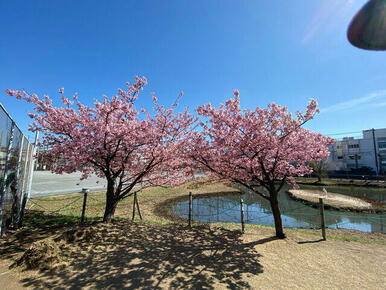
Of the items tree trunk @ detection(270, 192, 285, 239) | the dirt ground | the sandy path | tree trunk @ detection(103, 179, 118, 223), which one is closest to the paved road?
tree trunk @ detection(103, 179, 118, 223)

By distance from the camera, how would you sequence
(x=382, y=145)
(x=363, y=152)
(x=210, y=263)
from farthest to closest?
(x=363, y=152)
(x=382, y=145)
(x=210, y=263)

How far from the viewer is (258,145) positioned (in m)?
5.52

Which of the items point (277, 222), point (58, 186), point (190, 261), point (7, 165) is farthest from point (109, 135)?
point (58, 186)

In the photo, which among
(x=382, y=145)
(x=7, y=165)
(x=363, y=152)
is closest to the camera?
(x=7, y=165)

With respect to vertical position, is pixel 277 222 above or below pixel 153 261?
above

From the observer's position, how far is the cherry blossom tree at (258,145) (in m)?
5.53

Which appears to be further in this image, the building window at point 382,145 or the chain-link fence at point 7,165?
the building window at point 382,145

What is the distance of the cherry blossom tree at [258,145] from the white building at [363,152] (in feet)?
133

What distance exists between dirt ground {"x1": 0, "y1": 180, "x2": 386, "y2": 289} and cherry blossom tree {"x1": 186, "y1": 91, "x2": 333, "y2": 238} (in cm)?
149

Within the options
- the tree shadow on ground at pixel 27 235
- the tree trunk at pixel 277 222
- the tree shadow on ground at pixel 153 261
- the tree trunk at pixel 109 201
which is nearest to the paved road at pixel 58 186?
the tree shadow on ground at pixel 27 235

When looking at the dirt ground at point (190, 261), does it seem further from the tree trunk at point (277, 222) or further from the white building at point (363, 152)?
the white building at point (363, 152)

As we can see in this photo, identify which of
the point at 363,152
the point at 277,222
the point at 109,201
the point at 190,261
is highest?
the point at 363,152

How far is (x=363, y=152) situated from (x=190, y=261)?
5959 cm

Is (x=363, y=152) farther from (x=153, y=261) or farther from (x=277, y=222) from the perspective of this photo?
(x=153, y=261)
